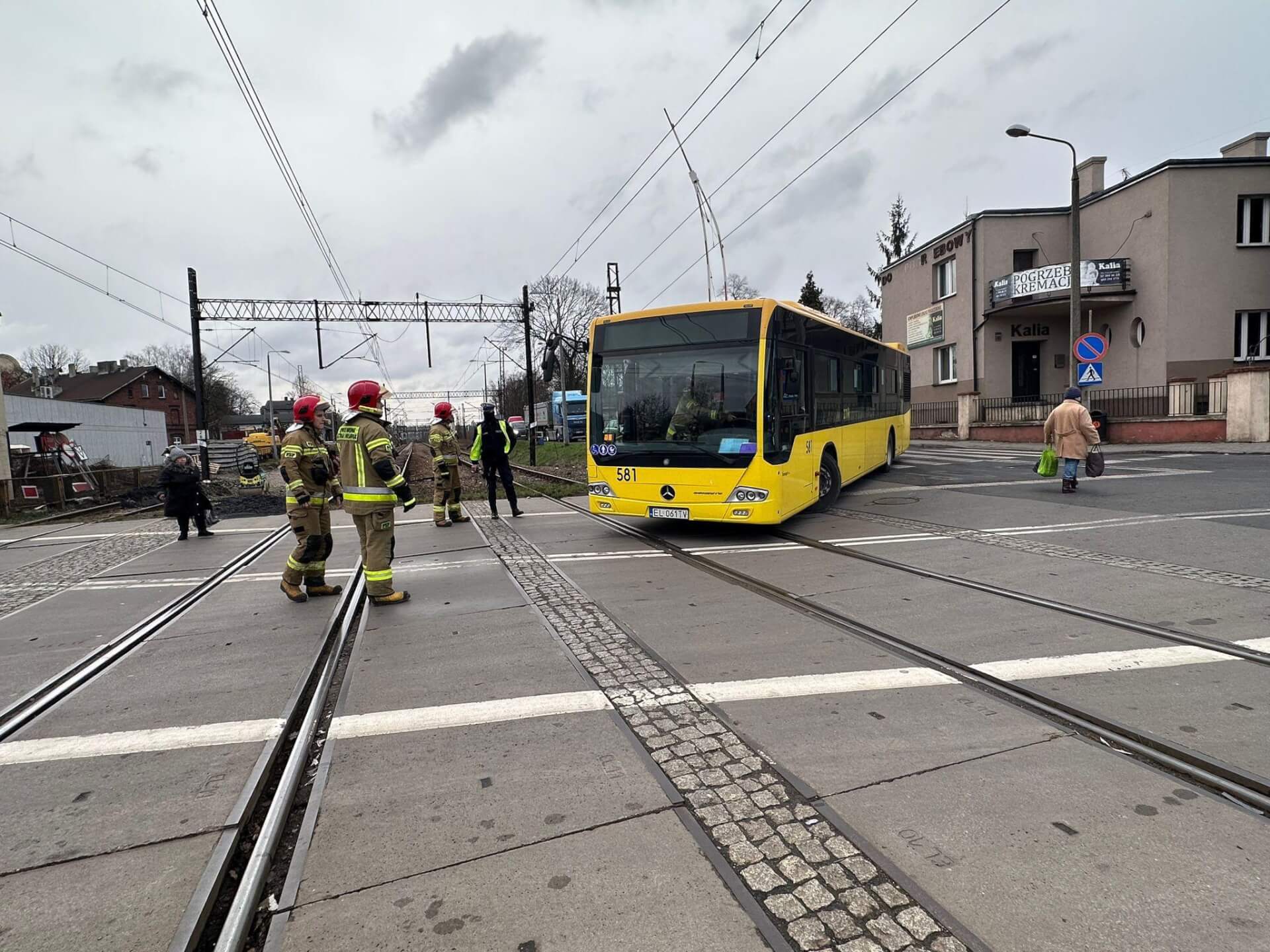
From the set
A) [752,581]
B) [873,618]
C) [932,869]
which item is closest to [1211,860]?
[932,869]

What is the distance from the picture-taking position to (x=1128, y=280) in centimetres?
2691

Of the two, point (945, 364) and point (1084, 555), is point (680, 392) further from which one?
point (945, 364)

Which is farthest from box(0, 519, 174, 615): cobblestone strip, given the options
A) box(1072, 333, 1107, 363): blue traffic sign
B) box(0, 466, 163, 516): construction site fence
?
box(1072, 333, 1107, 363): blue traffic sign

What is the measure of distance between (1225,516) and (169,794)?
11.5 metres

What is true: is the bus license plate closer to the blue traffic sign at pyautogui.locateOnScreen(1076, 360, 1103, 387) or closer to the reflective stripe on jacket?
the reflective stripe on jacket

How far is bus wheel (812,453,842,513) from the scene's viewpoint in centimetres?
1144

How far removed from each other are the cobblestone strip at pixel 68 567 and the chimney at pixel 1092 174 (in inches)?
1402

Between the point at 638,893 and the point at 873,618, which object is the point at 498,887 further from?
the point at 873,618

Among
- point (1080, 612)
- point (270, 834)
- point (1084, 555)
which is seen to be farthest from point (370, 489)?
point (1084, 555)

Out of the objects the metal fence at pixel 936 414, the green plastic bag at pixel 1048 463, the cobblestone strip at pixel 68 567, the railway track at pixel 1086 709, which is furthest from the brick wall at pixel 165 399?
the railway track at pixel 1086 709

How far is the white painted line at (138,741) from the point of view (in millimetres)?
3658

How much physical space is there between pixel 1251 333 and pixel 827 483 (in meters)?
24.7

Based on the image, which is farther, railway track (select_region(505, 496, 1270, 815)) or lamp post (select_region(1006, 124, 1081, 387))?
lamp post (select_region(1006, 124, 1081, 387))

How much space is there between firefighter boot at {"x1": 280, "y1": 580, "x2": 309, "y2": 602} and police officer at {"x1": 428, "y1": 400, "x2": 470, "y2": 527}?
4.93 m
